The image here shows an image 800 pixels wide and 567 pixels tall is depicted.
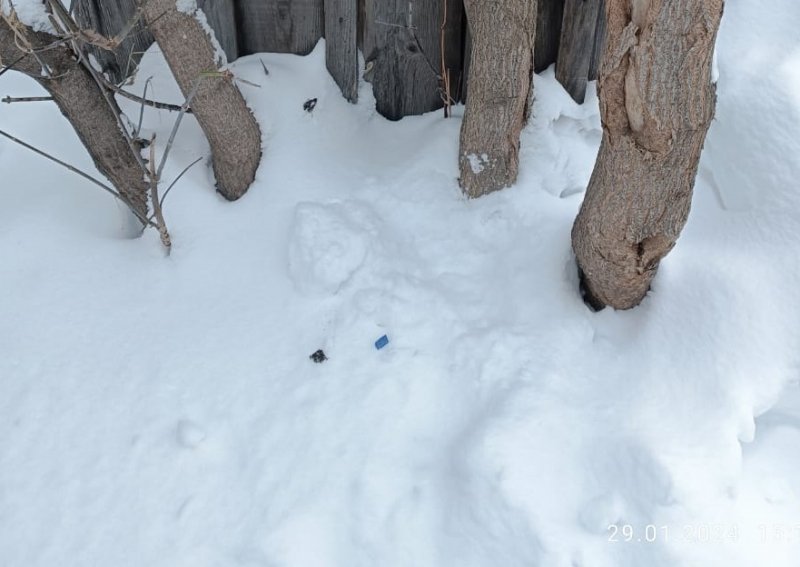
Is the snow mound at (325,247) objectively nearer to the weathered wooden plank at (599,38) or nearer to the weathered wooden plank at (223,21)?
the weathered wooden plank at (223,21)

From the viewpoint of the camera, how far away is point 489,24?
68.3 inches

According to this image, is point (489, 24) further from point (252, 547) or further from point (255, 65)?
point (252, 547)

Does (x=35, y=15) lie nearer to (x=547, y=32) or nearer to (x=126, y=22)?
(x=126, y=22)

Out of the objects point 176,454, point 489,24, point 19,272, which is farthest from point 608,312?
point 19,272

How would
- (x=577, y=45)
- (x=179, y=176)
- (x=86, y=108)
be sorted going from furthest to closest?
(x=577, y=45), (x=179, y=176), (x=86, y=108)

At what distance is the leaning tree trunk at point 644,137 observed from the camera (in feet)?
4.12

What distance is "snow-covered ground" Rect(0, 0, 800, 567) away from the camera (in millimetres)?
1517

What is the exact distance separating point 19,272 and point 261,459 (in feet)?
2.95

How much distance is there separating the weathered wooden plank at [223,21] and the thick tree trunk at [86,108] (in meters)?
Result: 0.46

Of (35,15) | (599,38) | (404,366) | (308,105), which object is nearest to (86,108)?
(35,15)

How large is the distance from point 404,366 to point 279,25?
125 centimetres

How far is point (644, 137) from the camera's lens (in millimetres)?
1403

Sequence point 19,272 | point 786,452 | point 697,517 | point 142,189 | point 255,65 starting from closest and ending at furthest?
1. point 697,517
2. point 786,452
3. point 19,272
4. point 142,189
5. point 255,65

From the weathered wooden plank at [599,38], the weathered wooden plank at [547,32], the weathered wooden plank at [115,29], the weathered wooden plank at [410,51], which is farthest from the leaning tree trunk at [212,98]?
the weathered wooden plank at [599,38]
